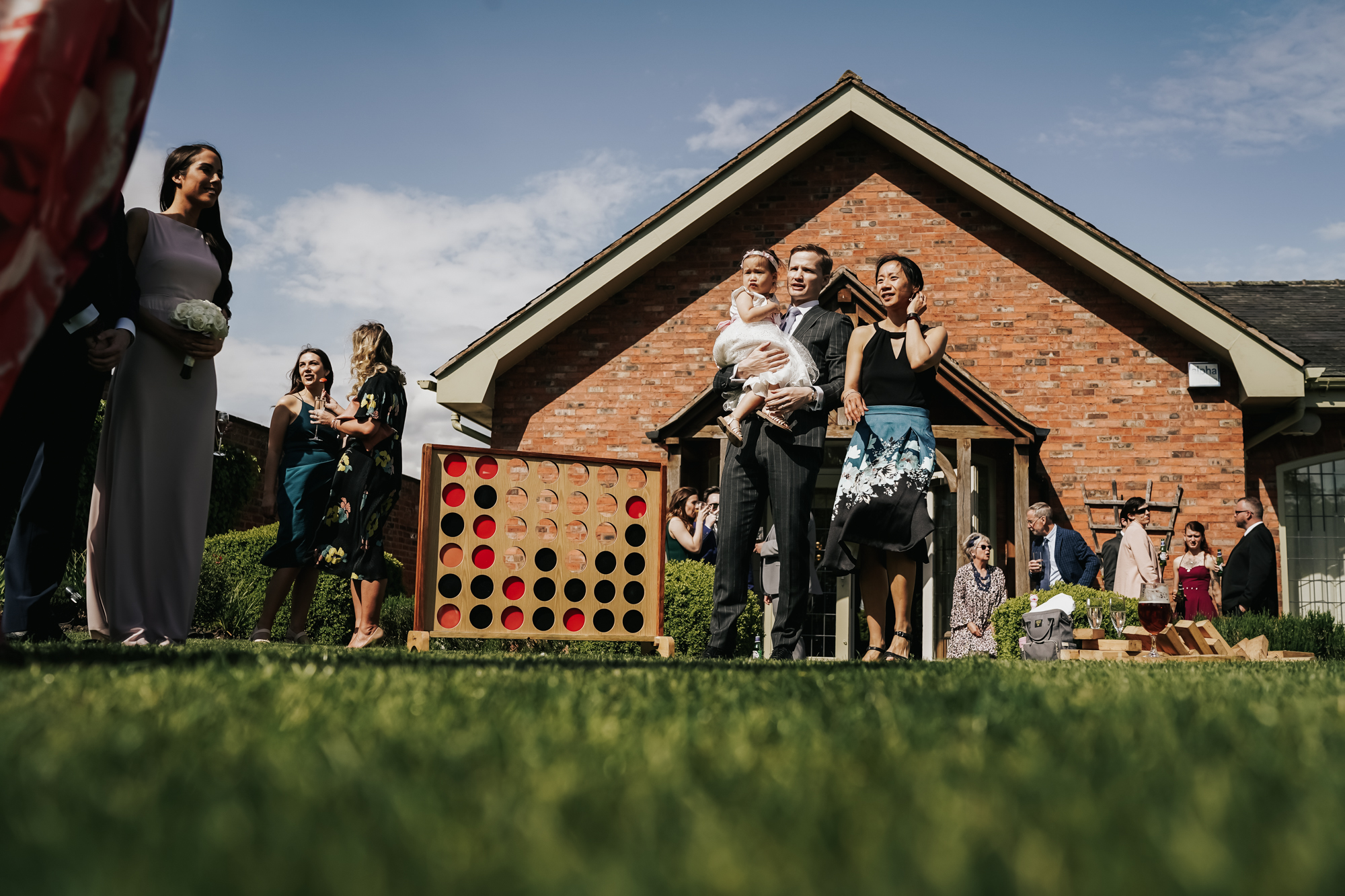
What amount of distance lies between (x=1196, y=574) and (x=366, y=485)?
947 centimetres

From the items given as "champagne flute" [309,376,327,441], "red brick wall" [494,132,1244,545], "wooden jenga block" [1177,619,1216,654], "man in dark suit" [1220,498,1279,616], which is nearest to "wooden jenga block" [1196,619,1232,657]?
"wooden jenga block" [1177,619,1216,654]

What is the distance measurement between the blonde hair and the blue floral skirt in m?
3.34

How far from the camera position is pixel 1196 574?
11.5 metres

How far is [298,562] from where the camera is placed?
21.1 ft

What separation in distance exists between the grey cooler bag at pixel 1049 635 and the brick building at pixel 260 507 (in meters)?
6.38

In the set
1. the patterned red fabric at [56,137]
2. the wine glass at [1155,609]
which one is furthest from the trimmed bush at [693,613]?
the patterned red fabric at [56,137]

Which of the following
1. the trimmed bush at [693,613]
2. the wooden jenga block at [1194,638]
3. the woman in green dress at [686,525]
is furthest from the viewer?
the woman in green dress at [686,525]

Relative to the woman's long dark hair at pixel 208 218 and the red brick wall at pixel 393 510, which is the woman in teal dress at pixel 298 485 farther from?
the red brick wall at pixel 393 510

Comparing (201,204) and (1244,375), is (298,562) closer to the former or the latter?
(201,204)

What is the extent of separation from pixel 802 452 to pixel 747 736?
3.70 meters

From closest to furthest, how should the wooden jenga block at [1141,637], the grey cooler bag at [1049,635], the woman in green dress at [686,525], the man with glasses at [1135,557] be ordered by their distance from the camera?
the wooden jenga block at [1141,637] → the grey cooler bag at [1049,635] → the woman in green dress at [686,525] → the man with glasses at [1135,557]

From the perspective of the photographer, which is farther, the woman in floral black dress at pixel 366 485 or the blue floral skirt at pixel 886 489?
the woman in floral black dress at pixel 366 485

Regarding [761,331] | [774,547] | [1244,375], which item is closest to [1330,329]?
[1244,375]

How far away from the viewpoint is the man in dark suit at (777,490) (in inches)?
196
